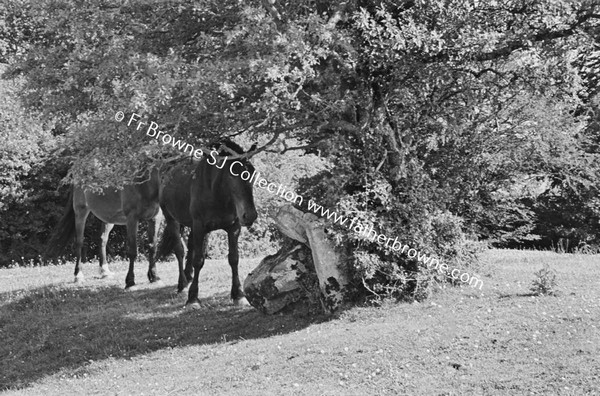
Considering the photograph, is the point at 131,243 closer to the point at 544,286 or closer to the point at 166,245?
the point at 166,245

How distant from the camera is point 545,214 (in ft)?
74.7

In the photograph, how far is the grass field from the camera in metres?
8.31

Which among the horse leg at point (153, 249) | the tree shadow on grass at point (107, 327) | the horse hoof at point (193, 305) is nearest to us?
the tree shadow on grass at point (107, 327)

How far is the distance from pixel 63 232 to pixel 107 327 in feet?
22.8

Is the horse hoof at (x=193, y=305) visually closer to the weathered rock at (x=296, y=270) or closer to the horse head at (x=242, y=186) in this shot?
the weathered rock at (x=296, y=270)

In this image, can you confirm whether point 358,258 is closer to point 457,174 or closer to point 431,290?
point 431,290

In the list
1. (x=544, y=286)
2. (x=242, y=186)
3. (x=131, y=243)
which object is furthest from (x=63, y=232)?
(x=544, y=286)

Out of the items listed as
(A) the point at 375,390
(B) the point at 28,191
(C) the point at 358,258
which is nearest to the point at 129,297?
(C) the point at 358,258

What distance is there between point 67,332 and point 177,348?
2.69 meters

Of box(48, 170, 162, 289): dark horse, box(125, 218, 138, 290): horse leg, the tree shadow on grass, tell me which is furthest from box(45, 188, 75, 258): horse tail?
the tree shadow on grass

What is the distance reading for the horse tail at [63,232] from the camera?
18609mm

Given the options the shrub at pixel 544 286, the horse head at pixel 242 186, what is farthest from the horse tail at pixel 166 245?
the shrub at pixel 544 286

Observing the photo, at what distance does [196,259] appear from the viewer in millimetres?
13211

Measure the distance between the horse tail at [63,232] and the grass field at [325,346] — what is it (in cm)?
457
